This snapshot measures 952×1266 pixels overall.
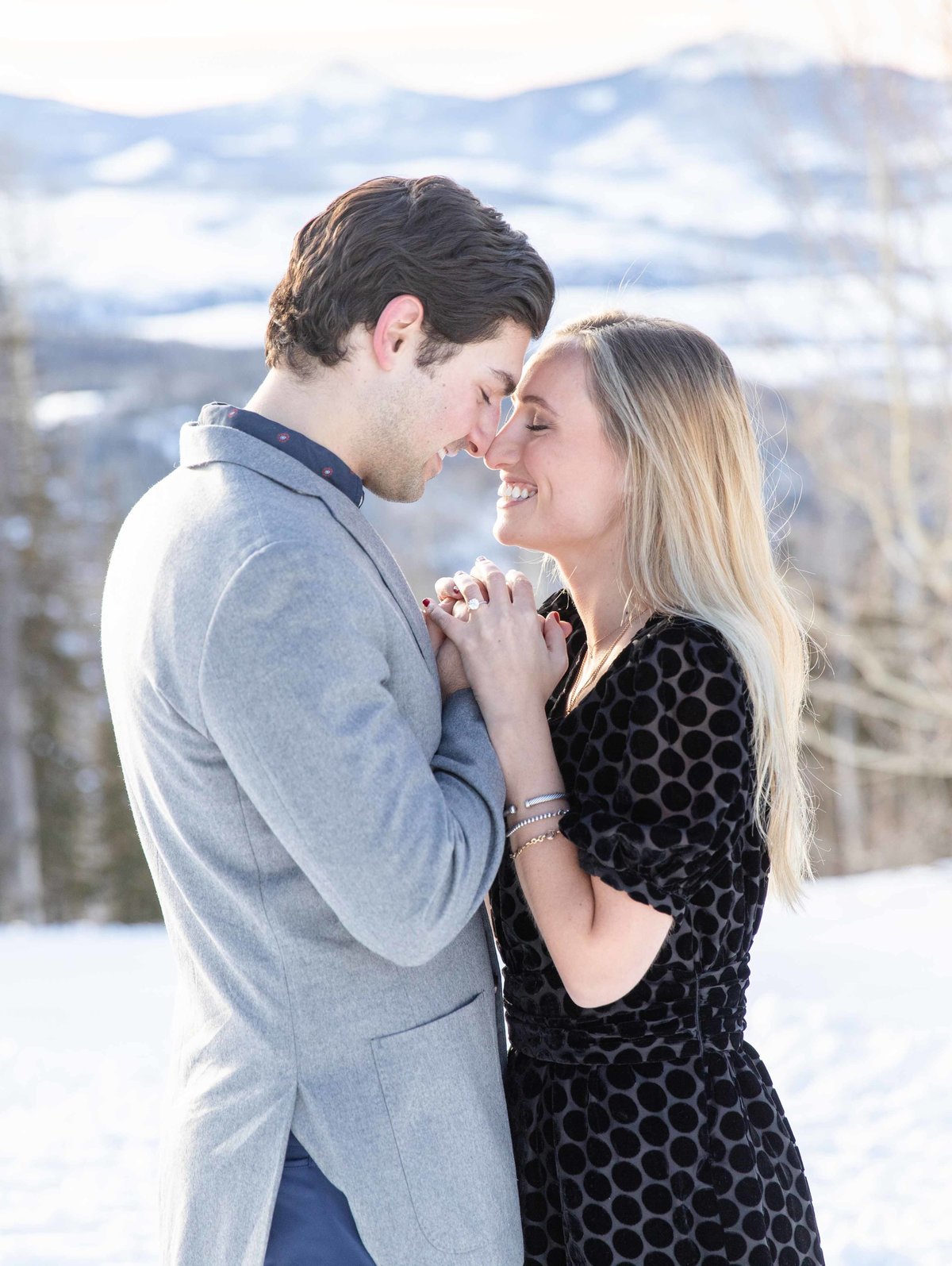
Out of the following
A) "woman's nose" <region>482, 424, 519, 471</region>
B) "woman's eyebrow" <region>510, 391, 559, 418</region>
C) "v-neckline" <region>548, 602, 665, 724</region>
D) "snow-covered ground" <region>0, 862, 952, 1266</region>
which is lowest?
"snow-covered ground" <region>0, 862, 952, 1266</region>

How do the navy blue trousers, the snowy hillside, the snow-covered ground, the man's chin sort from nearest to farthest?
the navy blue trousers → the man's chin → the snow-covered ground → the snowy hillside

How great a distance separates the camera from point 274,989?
159cm

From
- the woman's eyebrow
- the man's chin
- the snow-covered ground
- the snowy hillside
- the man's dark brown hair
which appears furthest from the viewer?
the snowy hillside

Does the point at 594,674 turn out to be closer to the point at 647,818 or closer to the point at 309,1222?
the point at 647,818

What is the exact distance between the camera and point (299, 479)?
5.29 ft

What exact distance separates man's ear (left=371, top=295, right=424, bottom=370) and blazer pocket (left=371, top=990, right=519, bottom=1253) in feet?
2.74

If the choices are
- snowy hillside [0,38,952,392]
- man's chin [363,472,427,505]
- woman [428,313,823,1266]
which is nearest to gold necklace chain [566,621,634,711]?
woman [428,313,823,1266]

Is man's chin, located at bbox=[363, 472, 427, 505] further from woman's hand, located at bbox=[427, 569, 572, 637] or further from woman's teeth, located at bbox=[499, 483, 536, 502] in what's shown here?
woman's teeth, located at bbox=[499, 483, 536, 502]

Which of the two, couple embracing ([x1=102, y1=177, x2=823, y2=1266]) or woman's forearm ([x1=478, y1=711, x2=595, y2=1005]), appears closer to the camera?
couple embracing ([x1=102, y1=177, x2=823, y2=1266])

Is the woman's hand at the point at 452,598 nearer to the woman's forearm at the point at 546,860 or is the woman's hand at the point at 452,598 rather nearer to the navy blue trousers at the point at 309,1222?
the woman's forearm at the point at 546,860

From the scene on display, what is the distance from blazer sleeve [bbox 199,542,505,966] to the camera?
1421mm

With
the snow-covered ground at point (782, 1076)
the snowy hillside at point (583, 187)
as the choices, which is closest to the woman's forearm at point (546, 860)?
the snowy hillside at point (583, 187)

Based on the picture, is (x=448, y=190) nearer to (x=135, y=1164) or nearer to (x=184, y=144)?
(x=135, y=1164)

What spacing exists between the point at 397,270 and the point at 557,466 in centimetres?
46
